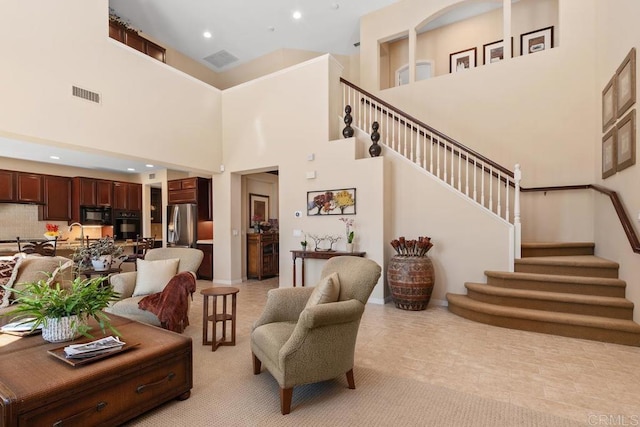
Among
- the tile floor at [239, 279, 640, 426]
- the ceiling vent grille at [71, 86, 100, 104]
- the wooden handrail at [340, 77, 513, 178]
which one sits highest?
the ceiling vent grille at [71, 86, 100, 104]

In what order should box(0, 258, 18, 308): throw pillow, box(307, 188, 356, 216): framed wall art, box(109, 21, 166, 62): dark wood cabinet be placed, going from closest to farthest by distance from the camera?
box(0, 258, 18, 308): throw pillow, box(307, 188, 356, 216): framed wall art, box(109, 21, 166, 62): dark wood cabinet

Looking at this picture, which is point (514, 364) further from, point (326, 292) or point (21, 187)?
point (21, 187)

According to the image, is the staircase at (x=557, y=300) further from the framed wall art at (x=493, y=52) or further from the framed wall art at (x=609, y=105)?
the framed wall art at (x=493, y=52)

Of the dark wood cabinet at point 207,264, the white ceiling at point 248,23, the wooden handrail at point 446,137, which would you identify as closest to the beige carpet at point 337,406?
the wooden handrail at point 446,137

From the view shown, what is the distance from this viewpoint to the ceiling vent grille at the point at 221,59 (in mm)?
8266

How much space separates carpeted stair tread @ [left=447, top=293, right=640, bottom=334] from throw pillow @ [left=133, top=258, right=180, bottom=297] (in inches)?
146

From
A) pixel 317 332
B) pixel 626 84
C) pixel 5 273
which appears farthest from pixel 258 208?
pixel 626 84

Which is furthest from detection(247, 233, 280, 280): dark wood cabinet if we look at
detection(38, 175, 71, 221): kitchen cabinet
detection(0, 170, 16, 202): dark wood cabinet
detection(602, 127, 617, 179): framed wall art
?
detection(602, 127, 617, 179): framed wall art

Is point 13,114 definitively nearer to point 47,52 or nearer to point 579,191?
point 47,52

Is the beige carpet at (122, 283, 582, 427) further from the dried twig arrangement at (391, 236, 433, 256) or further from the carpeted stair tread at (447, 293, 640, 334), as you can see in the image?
the dried twig arrangement at (391, 236, 433, 256)

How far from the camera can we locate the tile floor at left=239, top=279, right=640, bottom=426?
221 centimetres

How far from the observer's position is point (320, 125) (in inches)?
227

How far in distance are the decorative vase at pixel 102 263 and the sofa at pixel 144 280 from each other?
2.01 feet

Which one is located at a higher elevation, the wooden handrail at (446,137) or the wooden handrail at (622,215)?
the wooden handrail at (446,137)
